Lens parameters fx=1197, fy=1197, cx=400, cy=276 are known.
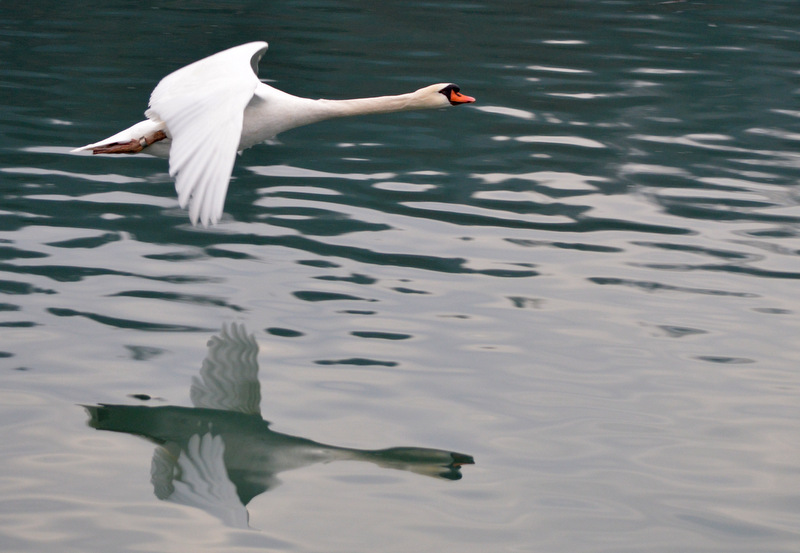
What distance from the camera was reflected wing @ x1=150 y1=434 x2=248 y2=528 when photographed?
5.35 m

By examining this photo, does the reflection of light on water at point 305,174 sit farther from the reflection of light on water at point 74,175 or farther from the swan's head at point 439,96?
the swan's head at point 439,96

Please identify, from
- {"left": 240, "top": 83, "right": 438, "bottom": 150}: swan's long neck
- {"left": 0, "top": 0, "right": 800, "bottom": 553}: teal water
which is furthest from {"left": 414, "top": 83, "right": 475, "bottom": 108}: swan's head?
{"left": 0, "top": 0, "right": 800, "bottom": 553}: teal water

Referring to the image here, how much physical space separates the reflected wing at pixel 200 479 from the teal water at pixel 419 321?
0.7 inches

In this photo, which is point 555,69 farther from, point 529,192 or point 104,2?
point 104,2

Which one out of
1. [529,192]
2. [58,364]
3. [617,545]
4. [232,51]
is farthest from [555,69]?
[617,545]

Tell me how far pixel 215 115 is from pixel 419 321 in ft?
6.17

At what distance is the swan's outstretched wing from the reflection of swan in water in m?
1.01

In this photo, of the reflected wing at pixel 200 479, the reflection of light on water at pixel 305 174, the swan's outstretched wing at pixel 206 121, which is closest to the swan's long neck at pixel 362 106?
the swan's outstretched wing at pixel 206 121

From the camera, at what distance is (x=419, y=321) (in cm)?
742

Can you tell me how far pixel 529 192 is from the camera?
9.92 metres

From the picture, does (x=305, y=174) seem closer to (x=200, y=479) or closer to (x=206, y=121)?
(x=206, y=121)

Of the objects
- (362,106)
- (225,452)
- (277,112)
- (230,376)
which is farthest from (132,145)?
(225,452)

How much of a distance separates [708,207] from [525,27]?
769cm

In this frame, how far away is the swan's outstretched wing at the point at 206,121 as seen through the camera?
225 inches
